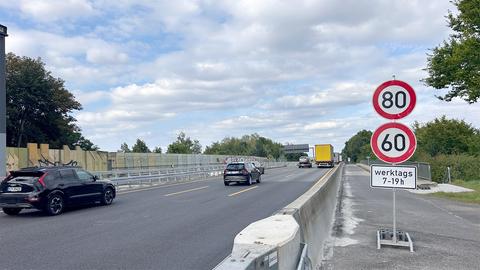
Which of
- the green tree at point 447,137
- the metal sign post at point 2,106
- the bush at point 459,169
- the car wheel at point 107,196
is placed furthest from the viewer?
the green tree at point 447,137

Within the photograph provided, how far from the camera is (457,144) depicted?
55.8 metres

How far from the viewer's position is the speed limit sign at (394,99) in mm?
8508

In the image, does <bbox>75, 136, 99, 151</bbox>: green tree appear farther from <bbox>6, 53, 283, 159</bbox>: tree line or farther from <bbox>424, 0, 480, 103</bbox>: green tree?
→ <bbox>424, 0, 480, 103</bbox>: green tree

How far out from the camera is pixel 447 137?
56.4 metres

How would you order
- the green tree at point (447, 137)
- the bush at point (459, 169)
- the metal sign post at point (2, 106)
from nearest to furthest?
1. the metal sign post at point (2, 106)
2. the bush at point (459, 169)
3. the green tree at point (447, 137)

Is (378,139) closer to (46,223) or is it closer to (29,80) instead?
(46,223)

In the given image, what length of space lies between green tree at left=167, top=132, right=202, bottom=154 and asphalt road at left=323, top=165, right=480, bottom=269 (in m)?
90.5

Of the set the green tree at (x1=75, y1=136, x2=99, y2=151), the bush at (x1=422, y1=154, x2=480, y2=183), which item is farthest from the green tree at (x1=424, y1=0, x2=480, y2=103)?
the green tree at (x1=75, y1=136, x2=99, y2=151)

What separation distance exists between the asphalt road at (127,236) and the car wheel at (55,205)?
0.99ft

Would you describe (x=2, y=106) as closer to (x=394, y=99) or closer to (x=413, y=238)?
(x=394, y=99)

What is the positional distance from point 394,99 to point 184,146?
10355 cm

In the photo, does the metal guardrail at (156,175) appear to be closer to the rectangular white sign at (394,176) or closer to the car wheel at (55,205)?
the car wheel at (55,205)

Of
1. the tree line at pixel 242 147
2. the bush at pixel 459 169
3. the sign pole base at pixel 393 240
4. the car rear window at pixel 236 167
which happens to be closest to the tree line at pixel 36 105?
the car rear window at pixel 236 167

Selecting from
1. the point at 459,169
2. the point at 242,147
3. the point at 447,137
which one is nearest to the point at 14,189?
the point at 459,169
